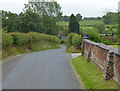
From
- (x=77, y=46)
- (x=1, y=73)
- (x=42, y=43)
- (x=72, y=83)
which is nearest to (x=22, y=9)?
(x=42, y=43)

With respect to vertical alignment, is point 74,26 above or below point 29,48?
above

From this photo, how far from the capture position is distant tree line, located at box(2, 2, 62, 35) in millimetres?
58719

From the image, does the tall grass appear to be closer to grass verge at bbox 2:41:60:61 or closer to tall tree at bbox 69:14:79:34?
grass verge at bbox 2:41:60:61

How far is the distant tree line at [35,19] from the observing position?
58.7 meters

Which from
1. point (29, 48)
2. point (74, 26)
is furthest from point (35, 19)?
point (29, 48)

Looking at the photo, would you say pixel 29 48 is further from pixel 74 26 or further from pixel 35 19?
pixel 74 26

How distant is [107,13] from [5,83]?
25.1 feet

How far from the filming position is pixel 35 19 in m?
60.1

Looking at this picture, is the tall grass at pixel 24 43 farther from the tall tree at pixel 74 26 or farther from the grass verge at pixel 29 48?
the tall tree at pixel 74 26

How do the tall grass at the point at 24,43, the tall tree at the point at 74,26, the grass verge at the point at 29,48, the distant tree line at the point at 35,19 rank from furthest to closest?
the tall tree at the point at 74,26 → the distant tree line at the point at 35,19 → the grass verge at the point at 29,48 → the tall grass at the point at 24,43

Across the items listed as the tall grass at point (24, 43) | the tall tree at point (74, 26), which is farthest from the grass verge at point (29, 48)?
the tall tree at point (74, 26)

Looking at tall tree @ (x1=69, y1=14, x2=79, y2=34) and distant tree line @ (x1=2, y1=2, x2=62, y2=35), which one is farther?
tall tree @ (x1=69, y1=14, x2=79, y2=34)

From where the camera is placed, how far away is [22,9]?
69.6m

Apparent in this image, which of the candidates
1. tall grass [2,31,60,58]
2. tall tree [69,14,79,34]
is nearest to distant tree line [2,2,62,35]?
tall tree [69,14,79,34]
